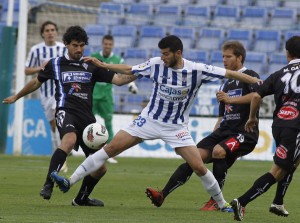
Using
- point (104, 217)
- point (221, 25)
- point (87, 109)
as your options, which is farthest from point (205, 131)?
point (104, 217)

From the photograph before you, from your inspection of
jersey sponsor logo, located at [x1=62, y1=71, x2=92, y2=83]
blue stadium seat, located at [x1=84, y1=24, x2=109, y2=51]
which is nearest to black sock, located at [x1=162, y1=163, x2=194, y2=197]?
jersey sponsor logo, located at [x1=62, y1=71, x2=92, y2=83]

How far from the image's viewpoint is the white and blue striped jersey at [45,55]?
15586 mm

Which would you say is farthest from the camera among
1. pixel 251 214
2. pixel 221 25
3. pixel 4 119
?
pixel 221 25

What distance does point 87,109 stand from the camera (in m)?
10.3

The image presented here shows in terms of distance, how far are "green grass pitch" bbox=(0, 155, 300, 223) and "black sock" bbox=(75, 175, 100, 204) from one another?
0.52 ft

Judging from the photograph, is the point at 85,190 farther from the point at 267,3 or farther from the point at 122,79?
the point at 267,3

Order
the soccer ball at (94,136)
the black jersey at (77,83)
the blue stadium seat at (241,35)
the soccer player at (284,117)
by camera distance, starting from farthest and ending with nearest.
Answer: the blue stadium seat at (241,35) < the black jersey at (77,83) < the soccer ball at (94,136) < the soccer player at (284,117)

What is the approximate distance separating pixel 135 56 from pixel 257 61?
3.47 meters

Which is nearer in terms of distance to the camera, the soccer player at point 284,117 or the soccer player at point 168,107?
the soccer player at point 284,117

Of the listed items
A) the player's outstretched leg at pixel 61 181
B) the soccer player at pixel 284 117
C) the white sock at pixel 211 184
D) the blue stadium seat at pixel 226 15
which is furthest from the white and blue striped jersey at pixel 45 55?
the blue stadium seat at pixel 226 15

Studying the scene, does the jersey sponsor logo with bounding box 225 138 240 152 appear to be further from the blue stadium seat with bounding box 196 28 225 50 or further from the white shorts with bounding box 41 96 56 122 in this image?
the blue stadium seat with bounding box 196 28 225 50

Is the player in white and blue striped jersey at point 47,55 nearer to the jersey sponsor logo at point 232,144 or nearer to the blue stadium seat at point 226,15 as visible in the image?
the jersey sponsor logo at point 232,144

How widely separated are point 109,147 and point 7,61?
1115 cm

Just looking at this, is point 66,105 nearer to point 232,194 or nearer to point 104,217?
point 104,217
